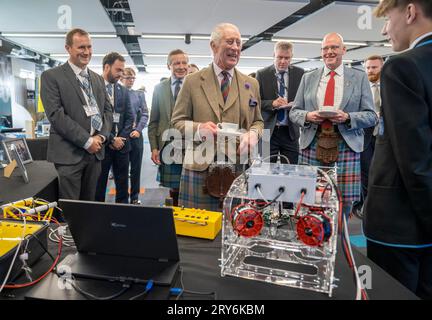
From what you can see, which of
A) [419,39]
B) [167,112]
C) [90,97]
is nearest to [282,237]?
[419,39]

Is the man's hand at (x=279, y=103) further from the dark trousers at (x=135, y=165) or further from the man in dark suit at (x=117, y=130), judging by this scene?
the dark trousers at (x=135, y=165)

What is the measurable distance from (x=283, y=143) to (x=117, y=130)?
5.50 feet

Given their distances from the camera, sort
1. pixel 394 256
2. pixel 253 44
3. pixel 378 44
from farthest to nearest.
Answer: pixel 253 44
pixel 378 44
pixel 394 256

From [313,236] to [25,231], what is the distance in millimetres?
797

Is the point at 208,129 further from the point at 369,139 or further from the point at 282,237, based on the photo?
the point at 369,139

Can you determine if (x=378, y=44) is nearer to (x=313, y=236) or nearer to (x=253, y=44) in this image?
(x=253, y=44)

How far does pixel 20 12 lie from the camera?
490cm

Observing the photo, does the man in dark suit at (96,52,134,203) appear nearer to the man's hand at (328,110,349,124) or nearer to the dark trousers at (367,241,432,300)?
the man's hand at (328,110,349,124)

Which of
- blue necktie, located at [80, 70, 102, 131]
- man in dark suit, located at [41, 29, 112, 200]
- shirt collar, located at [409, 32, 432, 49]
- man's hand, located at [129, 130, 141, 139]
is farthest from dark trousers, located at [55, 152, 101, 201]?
shirt collar, located at [409, 32, 432, 49]

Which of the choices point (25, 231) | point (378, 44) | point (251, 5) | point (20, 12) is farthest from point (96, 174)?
point (378, 44)

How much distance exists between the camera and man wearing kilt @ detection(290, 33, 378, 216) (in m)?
1.99

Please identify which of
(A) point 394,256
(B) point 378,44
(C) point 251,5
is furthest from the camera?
(B) point 378,44

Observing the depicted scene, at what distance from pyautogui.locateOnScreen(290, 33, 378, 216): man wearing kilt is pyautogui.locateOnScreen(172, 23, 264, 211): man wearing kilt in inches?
22.1
